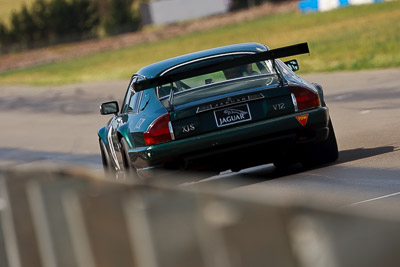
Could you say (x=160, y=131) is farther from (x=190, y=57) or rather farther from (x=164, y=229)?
(x=164, y=229)

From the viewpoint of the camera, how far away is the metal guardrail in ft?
6.36

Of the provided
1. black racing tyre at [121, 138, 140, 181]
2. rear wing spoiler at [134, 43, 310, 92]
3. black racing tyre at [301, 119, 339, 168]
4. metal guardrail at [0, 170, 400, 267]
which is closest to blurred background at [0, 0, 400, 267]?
metal guardrail at [0, 170, 400, 267]

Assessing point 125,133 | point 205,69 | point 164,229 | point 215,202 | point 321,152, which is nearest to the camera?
point 215,202

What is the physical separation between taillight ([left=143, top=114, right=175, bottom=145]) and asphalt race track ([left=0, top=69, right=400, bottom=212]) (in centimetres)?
67

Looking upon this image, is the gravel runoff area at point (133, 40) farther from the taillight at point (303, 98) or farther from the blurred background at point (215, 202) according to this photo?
the taillight at point (303, 98)

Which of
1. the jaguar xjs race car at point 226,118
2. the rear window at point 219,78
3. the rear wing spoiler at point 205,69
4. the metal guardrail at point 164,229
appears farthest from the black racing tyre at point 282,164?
the metal guardrail at point 164,229

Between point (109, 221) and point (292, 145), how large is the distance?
232 inches

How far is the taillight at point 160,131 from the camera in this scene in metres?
8.45

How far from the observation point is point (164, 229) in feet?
7.91

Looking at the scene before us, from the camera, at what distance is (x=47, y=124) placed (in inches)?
883

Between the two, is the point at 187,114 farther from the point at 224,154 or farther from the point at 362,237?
the point at 362,237

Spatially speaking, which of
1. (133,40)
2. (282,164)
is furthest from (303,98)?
(133,40)

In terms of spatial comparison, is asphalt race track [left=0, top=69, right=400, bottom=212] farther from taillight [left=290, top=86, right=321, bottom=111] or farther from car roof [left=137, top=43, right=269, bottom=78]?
car roof [left=137, top=43, right=269, bottom=78]

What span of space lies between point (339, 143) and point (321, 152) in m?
2.28
